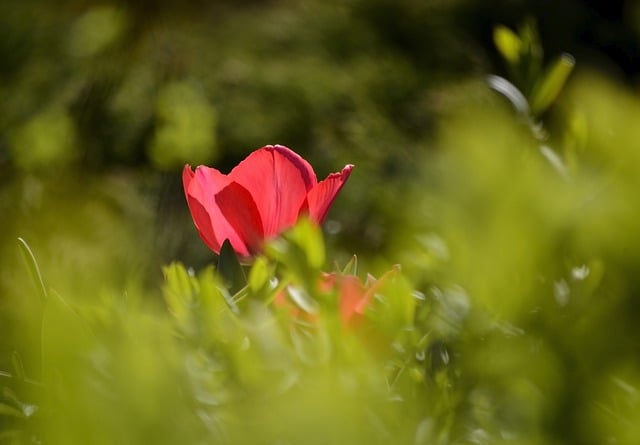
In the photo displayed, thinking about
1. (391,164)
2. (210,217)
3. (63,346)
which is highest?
(63,346)

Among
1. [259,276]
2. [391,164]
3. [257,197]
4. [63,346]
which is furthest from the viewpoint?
[391,164]

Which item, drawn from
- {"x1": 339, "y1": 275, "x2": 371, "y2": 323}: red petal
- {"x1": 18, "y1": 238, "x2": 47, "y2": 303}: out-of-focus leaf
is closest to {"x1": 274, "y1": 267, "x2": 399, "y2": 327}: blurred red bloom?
{"x1": 339, "y1": 275, "x2": 371, "y2": 323}: red petal

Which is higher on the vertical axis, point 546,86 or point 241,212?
point 546,86

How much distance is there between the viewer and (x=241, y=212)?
62 cm

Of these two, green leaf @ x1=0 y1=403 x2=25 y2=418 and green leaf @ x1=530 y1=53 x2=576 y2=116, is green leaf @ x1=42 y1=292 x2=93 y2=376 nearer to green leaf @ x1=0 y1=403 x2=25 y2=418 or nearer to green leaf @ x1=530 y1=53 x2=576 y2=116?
A: green leaf @ x1=0 y1=403 x2=25 y2=418

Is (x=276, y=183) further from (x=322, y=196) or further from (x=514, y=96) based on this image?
(x=514, y=96)

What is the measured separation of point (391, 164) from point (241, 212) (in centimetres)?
209

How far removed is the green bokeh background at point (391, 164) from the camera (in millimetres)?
376

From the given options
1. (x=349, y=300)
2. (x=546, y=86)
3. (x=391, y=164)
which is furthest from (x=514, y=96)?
(x=391, y=164)

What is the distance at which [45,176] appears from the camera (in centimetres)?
208

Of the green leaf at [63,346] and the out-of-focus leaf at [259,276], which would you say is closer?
the green leaf at [63,346]

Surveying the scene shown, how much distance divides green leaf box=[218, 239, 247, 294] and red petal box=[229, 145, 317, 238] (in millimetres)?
80

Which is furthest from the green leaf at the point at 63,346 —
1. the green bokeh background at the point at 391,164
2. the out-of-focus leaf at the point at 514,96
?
the out-of-focus leaf at the point at 514,96

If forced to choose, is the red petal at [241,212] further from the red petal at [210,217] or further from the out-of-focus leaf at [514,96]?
the out-of-focus leaf at [514,96]
